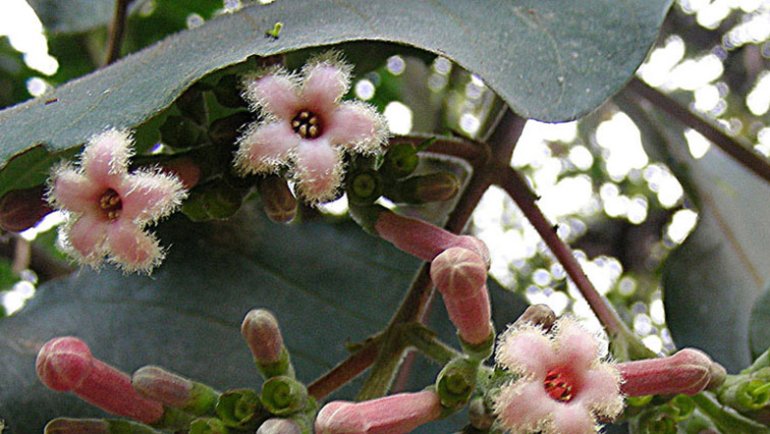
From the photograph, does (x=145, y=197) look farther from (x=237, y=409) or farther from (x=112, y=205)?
(x=237, y=409)

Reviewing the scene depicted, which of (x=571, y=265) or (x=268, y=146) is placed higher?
(x=268, y=146)

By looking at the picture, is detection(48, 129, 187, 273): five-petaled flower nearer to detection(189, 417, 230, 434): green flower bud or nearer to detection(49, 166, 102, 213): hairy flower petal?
detection(49, 166, 102, 213): hairy flower petal

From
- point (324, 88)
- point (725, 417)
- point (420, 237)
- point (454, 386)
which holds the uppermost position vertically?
point (324, 88)

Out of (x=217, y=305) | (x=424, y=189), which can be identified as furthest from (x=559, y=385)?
(x=217, y=305)

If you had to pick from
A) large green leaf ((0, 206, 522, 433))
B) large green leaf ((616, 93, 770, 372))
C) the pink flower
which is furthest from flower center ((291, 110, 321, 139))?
large green leaf ((616, 93, 770, 372))

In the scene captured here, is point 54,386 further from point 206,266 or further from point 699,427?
point 699,427

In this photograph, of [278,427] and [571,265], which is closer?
[278,427]

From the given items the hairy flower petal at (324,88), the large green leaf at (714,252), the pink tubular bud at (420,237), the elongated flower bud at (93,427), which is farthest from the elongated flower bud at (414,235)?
the large green leaf at (714,252)
